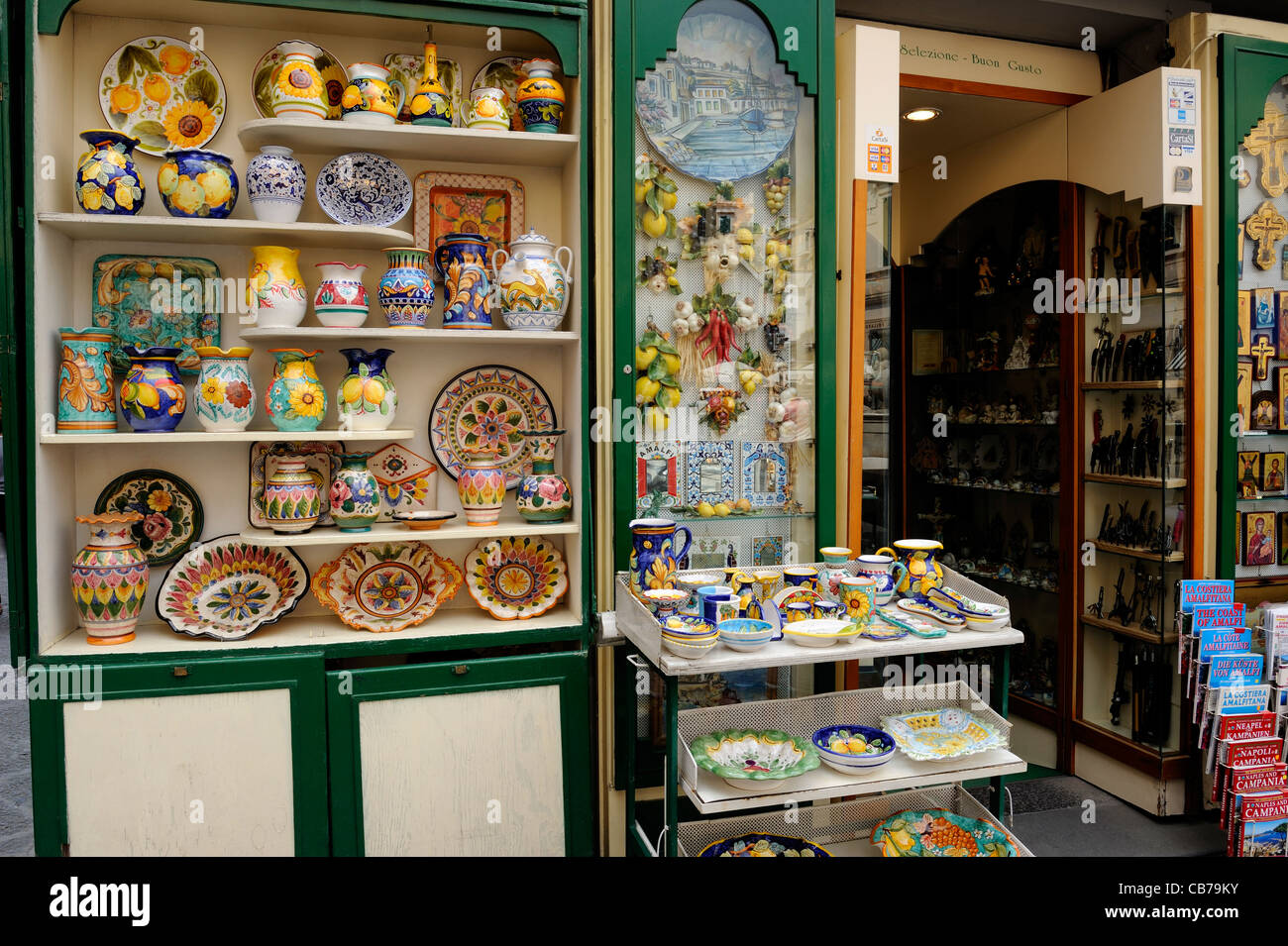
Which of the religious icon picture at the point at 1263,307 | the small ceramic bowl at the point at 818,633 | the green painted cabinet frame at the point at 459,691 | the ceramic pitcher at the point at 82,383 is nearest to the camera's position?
the small ceramic bowl at the point at 818,633

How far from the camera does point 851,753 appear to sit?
240 centimetres

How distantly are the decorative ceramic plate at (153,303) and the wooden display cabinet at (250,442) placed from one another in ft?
0.20

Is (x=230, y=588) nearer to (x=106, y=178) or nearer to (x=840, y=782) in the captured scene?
(x=106, y=178)

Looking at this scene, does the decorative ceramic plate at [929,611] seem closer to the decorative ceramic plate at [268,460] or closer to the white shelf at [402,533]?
the white shelf at [402,533]

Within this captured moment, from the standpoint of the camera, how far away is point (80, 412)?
7.79 ft

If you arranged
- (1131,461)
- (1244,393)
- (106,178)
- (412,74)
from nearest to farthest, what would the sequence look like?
1. (106,178)
2. (412,74)
3. (1244,393)
4. (1131,461)

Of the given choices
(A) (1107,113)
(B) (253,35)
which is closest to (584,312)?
(B) (253,35)

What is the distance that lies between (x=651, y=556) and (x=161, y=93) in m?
1.89

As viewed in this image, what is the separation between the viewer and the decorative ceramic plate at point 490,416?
282cm

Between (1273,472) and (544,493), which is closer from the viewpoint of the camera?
(544,493)

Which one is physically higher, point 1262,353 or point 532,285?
point 532,285

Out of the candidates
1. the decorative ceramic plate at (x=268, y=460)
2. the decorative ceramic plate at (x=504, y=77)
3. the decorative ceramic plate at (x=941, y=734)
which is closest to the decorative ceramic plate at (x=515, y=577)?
the decorative ceramic plate at (x=268, y=460)

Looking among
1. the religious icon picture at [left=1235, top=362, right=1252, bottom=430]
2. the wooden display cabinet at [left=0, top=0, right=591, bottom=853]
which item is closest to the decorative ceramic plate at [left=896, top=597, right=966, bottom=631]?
the wooden display cabinet at [left=0, top=0, right=591, bottom=853]

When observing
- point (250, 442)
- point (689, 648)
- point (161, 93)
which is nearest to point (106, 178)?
point (161, 93)
